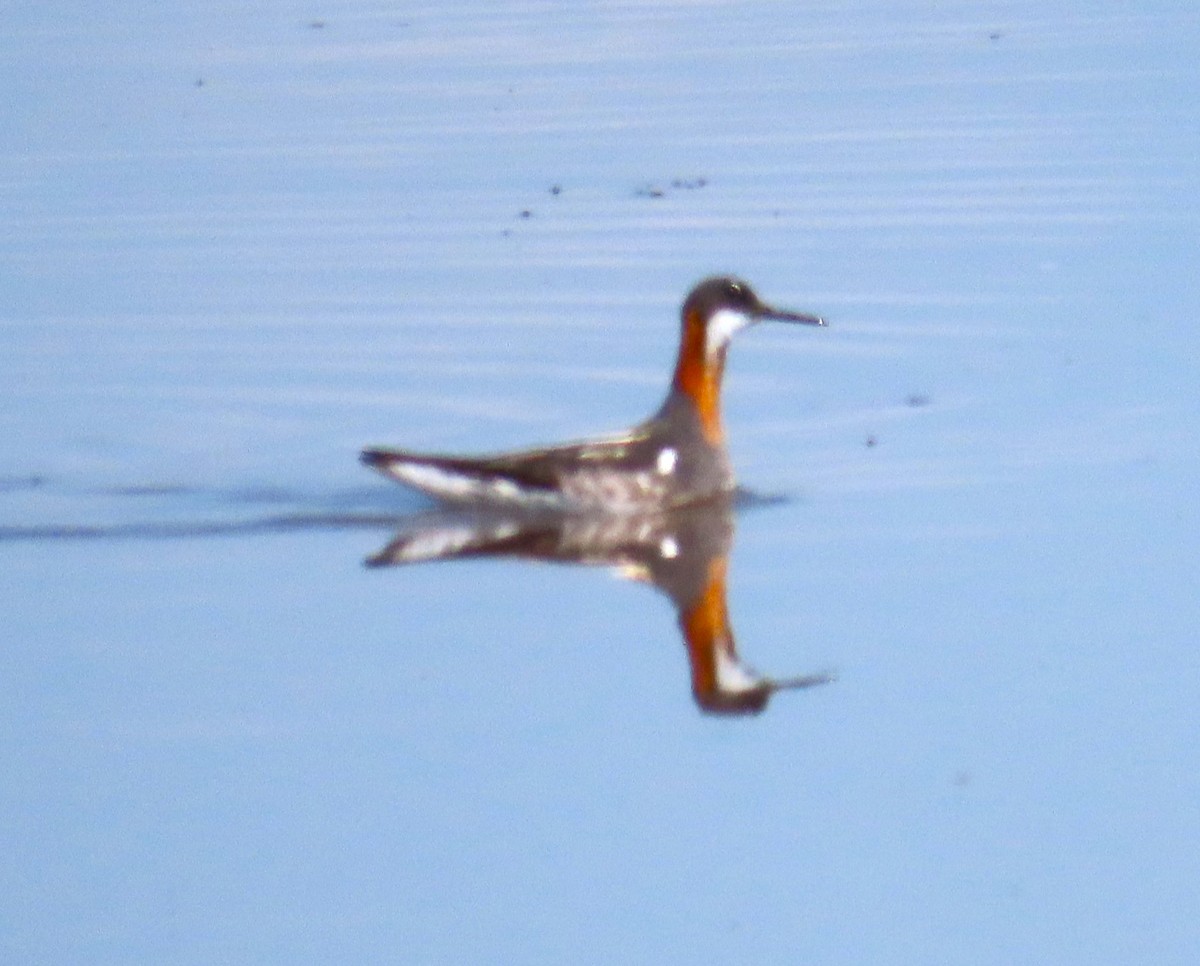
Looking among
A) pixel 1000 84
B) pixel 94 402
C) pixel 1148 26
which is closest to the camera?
pixel 94 402

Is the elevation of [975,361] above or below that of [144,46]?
below

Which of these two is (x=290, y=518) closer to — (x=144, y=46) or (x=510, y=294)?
(x=510, y=294)

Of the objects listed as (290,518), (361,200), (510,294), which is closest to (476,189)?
(361,200)

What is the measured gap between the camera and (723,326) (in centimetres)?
1404

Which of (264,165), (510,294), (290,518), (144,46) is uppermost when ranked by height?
(144,46)

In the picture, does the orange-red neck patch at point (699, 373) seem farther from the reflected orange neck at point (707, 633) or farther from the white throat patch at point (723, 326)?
the reflected orange neck at point (707, 633)

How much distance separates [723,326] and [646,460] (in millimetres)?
889

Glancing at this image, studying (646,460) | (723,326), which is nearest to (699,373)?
(723,326)

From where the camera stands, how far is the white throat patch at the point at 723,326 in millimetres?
13984

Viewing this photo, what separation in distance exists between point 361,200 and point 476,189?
2.24ft

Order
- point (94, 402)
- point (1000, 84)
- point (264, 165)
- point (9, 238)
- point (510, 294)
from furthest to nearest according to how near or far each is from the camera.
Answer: point (1000, 84)
point (264, 165)
point (9, 238)
point (510, 294)
point (94, 402)

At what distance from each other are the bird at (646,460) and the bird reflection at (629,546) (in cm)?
9

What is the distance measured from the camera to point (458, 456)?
13258 millimetres

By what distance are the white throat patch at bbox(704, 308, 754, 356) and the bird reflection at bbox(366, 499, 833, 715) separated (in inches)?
38.7
